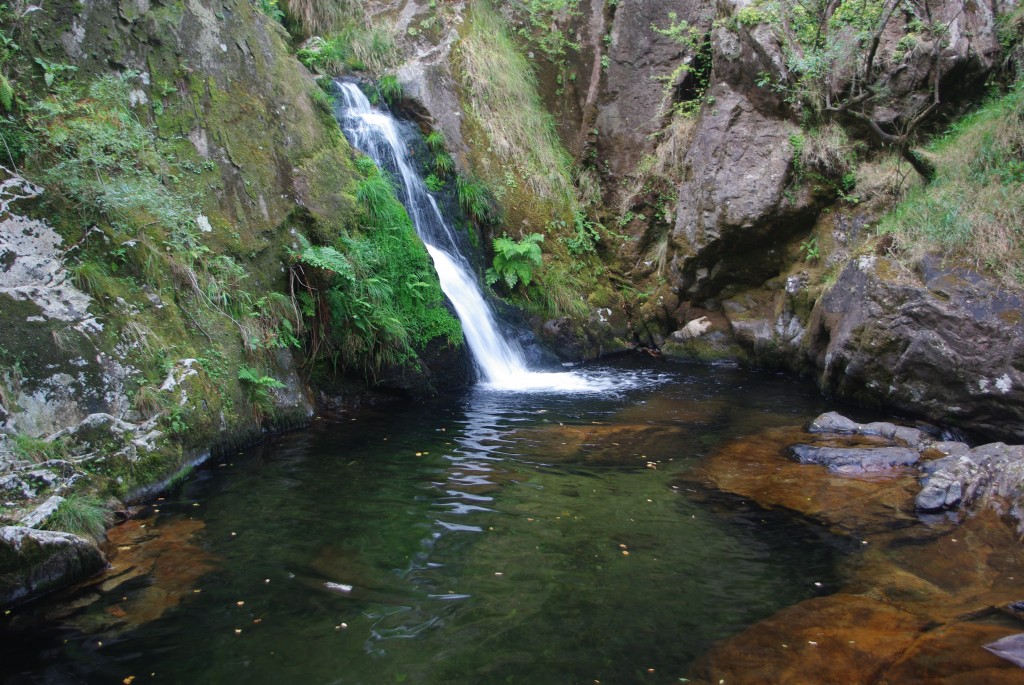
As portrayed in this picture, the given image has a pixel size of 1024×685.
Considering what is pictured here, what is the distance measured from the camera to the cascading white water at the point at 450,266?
33.2 ft

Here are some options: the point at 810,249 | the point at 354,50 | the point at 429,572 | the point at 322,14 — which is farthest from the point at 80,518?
the point at 322,14

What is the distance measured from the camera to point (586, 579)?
4.34 meters

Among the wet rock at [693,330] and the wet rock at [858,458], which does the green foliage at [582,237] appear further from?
the wet rock at [858,458]

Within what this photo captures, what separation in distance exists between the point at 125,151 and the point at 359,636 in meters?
5.50

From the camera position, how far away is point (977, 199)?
8086 mm

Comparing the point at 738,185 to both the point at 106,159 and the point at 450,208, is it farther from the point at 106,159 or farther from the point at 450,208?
the point at 106,159

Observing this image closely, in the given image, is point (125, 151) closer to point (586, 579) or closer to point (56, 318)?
point (56, 318)

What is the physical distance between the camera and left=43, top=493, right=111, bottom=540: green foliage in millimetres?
4430

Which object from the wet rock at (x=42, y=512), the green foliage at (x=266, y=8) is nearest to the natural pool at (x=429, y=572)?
the wet rock at (x=42, y=512)

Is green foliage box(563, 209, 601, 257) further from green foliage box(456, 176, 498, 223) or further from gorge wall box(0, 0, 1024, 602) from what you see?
green foliage box(456, 176, 498, 223)

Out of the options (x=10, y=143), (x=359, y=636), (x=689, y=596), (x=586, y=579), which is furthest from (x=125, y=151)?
(x=689, y=596)

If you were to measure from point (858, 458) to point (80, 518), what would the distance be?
6.40 m

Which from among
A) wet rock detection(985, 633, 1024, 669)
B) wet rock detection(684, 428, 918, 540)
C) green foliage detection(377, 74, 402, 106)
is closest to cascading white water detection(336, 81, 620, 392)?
green foliage detection(377, 74, 402, 106)

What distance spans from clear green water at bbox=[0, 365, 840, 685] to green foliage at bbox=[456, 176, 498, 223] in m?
5.34
